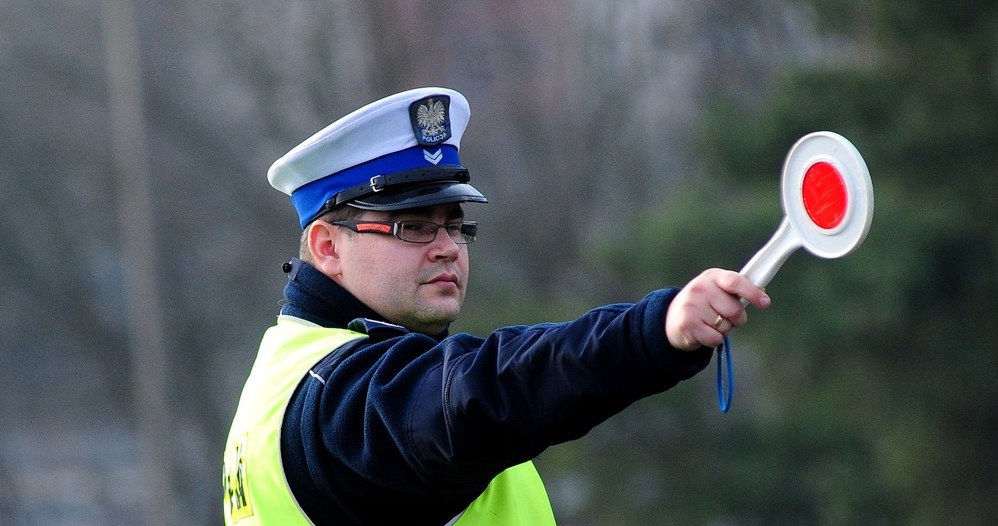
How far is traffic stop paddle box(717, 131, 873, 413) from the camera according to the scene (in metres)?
2.12

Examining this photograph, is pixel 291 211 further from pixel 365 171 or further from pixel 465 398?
pixel 465 398

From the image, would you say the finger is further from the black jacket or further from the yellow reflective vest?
the yellow reflective vest

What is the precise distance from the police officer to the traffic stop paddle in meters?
0.09

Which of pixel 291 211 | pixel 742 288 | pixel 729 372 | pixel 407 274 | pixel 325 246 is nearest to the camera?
pixel 742 288

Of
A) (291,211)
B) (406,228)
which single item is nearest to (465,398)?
(406,228)

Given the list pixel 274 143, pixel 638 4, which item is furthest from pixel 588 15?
pixel 274 143

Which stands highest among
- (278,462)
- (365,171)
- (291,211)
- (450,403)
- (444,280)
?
(291,211)

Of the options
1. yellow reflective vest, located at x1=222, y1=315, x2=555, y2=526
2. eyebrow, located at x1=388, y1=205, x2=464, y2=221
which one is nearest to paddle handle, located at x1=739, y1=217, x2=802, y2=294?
yellow reflective vest, located at x1=222, y1=315, x2=555, y2=526

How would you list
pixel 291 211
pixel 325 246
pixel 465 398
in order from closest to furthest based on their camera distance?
pixel 465 398 → pixel 325 246 → pixel 291 211

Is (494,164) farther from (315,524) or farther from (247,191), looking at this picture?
(315,524)

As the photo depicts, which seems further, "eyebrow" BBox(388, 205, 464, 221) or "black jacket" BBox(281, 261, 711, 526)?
"eyebrow" BBox(388, 205, 464, 221)

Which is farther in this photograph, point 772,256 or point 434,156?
point 434,156

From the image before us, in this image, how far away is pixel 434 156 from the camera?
317cm

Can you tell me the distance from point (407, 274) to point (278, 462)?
0.48 meters
